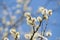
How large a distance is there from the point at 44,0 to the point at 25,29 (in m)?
0.46

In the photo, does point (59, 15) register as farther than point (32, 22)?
Yes

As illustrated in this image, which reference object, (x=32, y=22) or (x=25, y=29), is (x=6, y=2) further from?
(x=32, y=22)

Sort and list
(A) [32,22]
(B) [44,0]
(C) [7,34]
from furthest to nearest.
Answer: (B) [44,0], (C) [7,34], (A) [32,22]

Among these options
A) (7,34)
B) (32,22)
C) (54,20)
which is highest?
(54,20)

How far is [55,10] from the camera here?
237 centimetres

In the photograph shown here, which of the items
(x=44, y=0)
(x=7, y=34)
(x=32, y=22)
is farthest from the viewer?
(x=44, y=0)

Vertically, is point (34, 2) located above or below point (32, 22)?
above

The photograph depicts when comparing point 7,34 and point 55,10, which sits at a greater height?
point 55,10

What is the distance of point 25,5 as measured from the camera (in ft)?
7.89

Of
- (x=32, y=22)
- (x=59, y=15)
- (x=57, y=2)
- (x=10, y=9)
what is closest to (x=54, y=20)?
(x=59, y=15)

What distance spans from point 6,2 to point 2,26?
1.02ft

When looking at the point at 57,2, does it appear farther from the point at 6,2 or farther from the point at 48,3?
the point at 6,2

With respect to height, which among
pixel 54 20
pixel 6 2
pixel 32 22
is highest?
pixel 6 2

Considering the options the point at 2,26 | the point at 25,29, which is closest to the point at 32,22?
the point at 25,29
